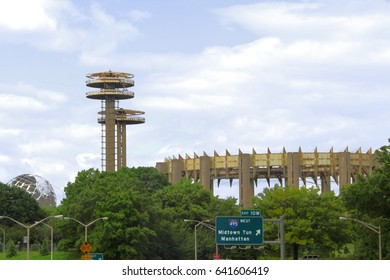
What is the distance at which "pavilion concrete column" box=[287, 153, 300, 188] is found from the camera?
138 meters

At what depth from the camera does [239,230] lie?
6800 cm

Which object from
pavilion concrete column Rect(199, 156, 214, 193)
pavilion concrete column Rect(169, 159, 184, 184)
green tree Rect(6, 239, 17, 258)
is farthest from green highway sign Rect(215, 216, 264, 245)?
pavilion concrete column Rect(169, 159, 184, 184)

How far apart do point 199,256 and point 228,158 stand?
41.6 metres

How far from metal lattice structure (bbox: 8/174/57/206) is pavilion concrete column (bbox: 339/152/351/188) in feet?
245

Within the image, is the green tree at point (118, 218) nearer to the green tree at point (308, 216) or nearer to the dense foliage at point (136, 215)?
the dense foliage at point (136, 215)

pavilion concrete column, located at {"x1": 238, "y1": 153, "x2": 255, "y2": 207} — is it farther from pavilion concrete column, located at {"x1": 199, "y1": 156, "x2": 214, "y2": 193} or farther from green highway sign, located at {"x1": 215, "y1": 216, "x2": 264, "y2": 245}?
green highway sign, located at {"x1": 215, "y1": 216, "x2": 264, "y2": 245}

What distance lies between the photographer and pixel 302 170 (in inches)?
5531

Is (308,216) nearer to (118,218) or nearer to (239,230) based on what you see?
(118,218)

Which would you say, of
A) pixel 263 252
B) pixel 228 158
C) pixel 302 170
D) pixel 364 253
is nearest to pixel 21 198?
pixel 228 158

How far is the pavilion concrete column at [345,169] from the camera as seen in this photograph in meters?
138

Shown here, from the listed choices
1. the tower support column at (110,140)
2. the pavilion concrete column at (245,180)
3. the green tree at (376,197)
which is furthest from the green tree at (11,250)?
the green tree at (376,197)

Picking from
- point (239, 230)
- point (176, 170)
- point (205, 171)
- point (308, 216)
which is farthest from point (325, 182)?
point (239, 230)

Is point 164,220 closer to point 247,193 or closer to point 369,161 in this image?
point 247,193

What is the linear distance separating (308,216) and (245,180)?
41682 millimetres
